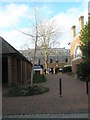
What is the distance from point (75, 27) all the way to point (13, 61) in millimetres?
20022

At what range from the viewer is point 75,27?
101 feet

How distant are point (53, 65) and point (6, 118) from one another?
58.6m

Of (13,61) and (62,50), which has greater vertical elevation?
(62,50)

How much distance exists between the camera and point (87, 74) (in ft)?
52.3

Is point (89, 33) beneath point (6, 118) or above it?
above

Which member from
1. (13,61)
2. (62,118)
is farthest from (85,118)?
(13,61)

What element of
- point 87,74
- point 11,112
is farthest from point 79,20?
point 11,112

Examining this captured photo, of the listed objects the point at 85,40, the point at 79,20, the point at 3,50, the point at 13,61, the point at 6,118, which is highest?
the point at 79,20

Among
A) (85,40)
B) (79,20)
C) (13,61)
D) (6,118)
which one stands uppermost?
(79,20)

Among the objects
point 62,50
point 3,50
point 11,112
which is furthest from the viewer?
point 62,50

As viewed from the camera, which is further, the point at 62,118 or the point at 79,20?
the point at 79,20

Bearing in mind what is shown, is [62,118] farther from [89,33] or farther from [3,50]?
[89,33]

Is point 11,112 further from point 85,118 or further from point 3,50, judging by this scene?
point 3,50

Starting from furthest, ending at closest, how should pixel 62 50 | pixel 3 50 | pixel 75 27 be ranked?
1. pixel 62 50
2. pixel 75 27
3. pixel 3 50
